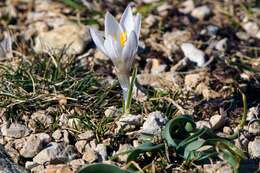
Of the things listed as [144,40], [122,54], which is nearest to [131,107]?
[122,54]

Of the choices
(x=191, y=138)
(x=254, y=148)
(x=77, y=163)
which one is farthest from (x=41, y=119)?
(x=254, y=148)

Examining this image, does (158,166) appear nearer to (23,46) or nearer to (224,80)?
(224,80)

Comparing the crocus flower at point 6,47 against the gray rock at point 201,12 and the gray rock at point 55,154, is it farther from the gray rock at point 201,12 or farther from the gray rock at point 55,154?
the gray rock at point 201,12

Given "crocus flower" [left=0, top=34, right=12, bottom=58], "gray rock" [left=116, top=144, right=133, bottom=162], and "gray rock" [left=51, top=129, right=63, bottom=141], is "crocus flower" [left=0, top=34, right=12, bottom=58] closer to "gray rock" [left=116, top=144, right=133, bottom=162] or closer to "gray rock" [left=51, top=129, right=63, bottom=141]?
"gray rock" [left=51, top=129, right=63, bottom=141]

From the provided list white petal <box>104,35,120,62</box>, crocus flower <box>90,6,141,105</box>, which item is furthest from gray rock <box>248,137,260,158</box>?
white petal <box>104,35,120,62</box>

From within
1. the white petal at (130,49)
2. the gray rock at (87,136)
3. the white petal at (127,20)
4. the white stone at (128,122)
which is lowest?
the gray rock at (87,136)

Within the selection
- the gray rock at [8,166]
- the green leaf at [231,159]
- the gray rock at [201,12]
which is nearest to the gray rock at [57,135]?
the gray rock at [8,166]
